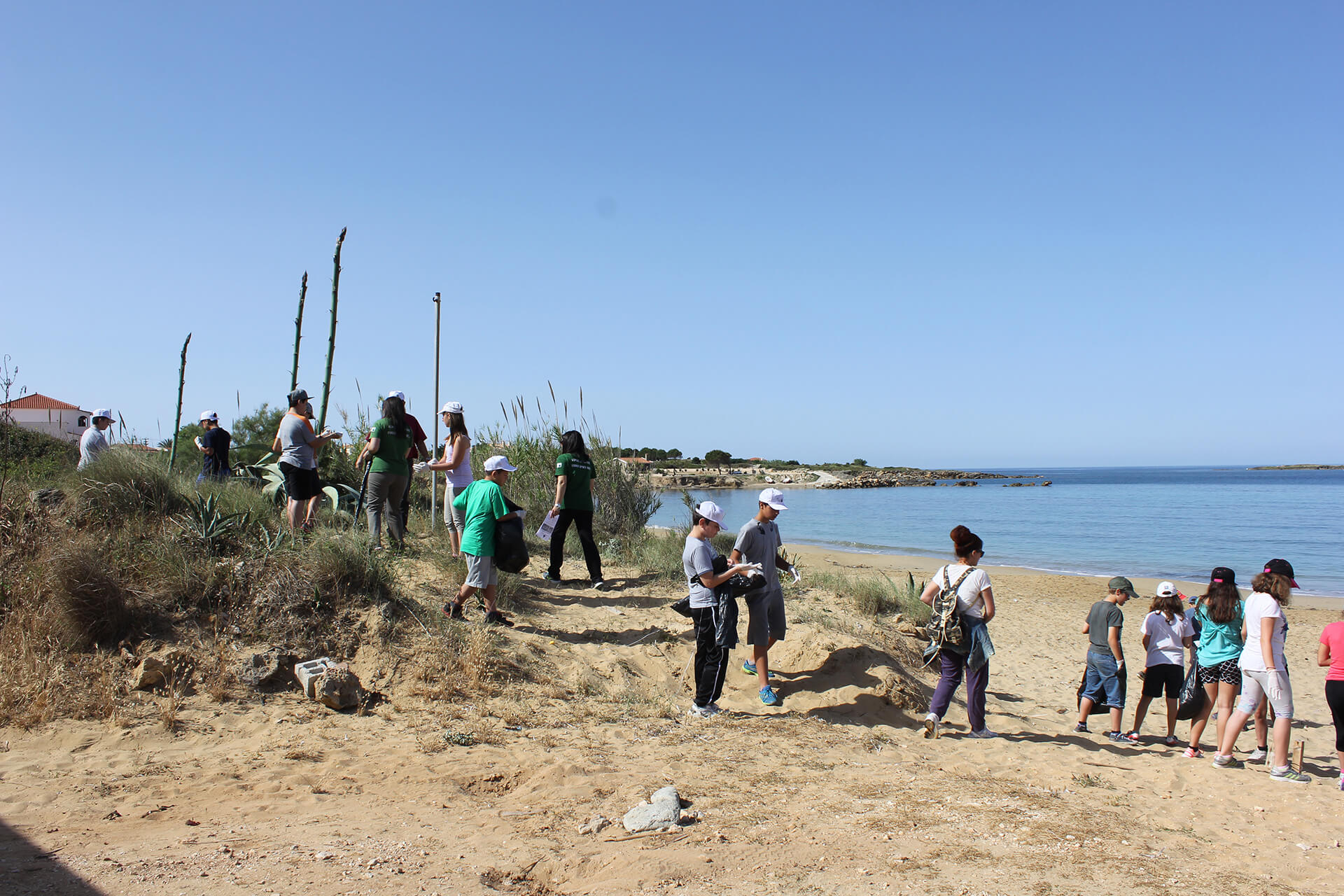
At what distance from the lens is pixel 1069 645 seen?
1215cm

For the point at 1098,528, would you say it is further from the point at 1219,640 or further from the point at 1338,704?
the point at 1338,704

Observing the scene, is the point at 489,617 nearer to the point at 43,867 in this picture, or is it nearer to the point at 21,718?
the point at 21,718

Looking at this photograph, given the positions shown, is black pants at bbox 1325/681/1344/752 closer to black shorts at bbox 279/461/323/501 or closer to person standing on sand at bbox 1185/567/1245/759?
person standing on sand at bbox 1185/567/1245/759

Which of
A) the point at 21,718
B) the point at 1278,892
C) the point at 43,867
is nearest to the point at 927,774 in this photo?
the point at 1278,892

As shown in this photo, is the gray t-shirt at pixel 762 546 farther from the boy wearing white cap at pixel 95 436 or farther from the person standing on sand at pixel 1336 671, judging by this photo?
the boy wearing white cap at pixel 95 436

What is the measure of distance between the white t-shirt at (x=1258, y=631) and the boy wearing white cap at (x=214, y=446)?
10773mm

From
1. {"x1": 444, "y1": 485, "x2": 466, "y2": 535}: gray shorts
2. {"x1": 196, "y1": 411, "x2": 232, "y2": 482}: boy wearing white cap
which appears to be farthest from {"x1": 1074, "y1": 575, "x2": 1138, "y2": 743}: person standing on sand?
{"x1": 196, "y1": 411, "x2": 232, "y2": 482}: boy wearing white cap

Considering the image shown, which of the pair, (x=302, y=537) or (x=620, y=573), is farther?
(x=620, y=573)

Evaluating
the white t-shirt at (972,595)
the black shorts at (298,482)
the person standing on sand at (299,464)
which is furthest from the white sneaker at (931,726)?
the black shorts at (298,482)

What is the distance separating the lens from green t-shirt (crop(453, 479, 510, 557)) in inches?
272

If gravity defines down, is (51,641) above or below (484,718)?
above

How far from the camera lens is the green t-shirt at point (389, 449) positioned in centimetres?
804

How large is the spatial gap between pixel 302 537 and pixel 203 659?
1613mm

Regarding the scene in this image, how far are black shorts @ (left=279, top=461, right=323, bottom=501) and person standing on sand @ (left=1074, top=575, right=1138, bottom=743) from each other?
25.4 feet
